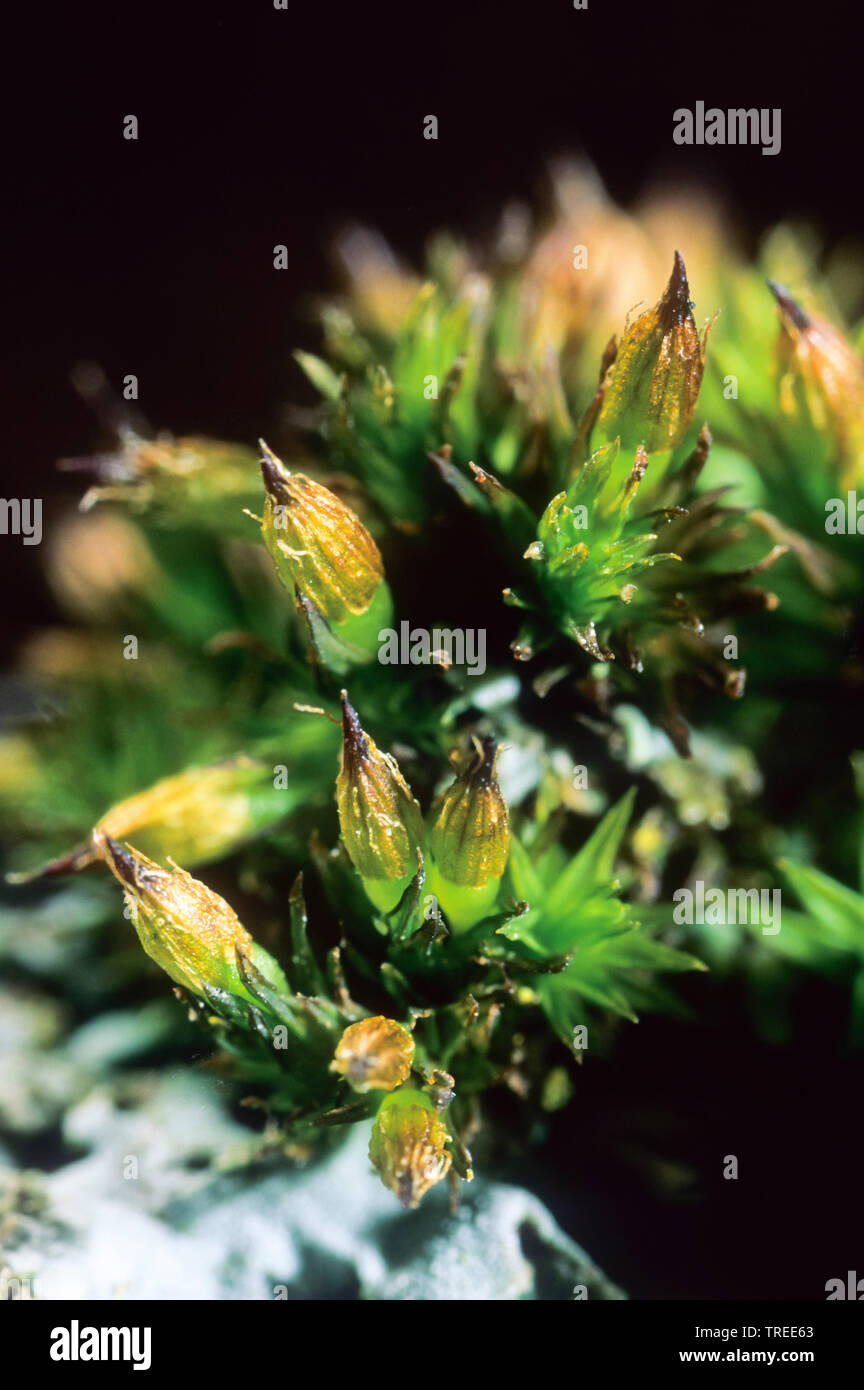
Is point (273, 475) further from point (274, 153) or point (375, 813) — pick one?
point (274, 153)

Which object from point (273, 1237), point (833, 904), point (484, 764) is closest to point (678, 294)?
point (484, 764)

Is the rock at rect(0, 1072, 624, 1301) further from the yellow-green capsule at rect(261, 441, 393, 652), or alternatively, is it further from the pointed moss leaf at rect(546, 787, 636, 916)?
the yellow-green capsule at rect(261, 441, 393, 652)

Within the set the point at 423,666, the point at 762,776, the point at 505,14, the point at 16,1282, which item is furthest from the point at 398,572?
the point at 505,14

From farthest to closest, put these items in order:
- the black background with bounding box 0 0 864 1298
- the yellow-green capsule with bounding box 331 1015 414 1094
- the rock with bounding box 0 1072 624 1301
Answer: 1. the black background with bounding box 0 0 864 1298
2. the rock with bounding box 0 1072 624 1301
3. the yellow-green capsule with bounding box 331 1015 414 1094

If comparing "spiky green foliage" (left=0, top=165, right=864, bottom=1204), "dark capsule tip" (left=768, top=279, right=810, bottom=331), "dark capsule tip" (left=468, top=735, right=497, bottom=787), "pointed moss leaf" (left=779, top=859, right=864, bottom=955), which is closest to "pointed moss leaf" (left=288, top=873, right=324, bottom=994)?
"spiky green foliage" (left=0, top=165, right=864, bottom=1204)

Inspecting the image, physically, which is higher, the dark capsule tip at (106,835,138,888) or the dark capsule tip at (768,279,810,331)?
the dark capsule tip at (768,279,810,331)

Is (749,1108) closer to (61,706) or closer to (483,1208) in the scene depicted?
(483,1208)

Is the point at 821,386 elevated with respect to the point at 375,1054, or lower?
elevated

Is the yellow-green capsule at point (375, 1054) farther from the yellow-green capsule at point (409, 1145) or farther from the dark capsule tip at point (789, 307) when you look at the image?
the dark capsule tip at point (789, 307)
